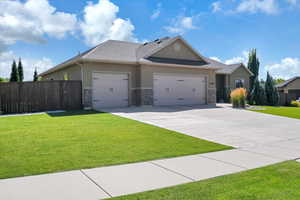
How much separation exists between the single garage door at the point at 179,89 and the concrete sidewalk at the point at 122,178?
441 inches

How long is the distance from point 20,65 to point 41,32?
45.5 ft

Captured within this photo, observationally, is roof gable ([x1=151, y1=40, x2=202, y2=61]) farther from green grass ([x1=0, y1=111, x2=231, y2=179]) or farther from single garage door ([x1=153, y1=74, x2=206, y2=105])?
green grass ([x1=0, y1=111, x2=231, y2=179])

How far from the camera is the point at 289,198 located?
2775mm

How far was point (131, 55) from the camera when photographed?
15508 mm

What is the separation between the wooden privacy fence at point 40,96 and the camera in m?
12.5

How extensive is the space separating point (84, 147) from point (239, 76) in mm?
24500

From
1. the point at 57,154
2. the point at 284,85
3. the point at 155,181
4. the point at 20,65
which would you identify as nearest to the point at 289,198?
the point at 155,181

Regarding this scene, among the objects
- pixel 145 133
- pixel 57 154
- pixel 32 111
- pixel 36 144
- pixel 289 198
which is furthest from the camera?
pixel 32 111

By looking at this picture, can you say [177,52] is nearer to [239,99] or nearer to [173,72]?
[173,72]

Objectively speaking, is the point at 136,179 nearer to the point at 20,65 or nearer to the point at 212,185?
the point at 212,185

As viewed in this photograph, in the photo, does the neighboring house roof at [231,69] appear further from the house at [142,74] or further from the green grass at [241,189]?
the green grass at [241,189]

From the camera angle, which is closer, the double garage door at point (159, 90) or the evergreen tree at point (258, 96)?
the double garage door at point (159, 90)

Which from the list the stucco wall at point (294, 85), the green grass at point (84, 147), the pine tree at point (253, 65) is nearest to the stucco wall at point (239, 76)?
the pine tree at point (253, 65)

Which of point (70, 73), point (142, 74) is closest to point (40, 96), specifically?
point (70, 73)
